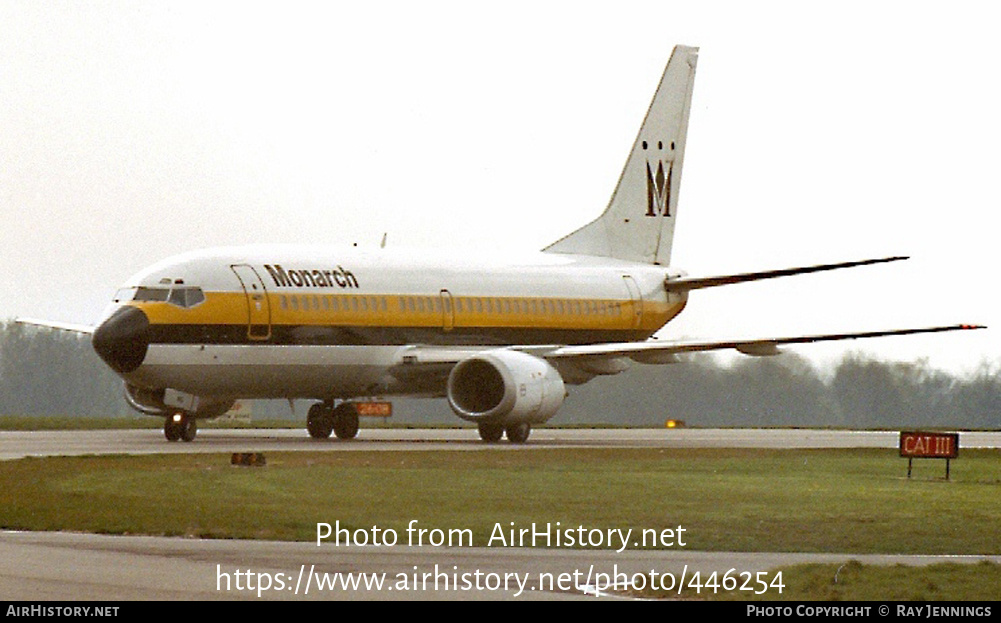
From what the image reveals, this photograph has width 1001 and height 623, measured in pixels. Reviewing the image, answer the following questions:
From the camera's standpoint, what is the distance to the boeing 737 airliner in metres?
48.3

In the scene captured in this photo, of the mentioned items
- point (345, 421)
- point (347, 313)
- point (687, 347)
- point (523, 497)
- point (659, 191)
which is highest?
point (659, 191)

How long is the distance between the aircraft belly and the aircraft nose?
297mm

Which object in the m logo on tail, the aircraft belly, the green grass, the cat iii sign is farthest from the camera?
the m logo on tail

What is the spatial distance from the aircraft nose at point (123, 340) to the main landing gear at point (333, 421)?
768 cm

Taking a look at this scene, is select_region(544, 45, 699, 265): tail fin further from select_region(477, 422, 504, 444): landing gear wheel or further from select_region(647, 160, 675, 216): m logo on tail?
select_region(477, 422, 504, 444): landing gear wheel

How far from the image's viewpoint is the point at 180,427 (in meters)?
49.6

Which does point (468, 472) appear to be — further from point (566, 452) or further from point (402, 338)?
point (402, 338)

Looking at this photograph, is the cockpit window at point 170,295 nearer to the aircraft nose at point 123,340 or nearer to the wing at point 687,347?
the aircraft nose at point 123,340

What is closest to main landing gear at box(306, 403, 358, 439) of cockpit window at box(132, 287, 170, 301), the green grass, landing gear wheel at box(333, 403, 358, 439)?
landing gear wheel at box(333, 403, 358, 439)

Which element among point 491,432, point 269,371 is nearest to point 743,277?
point 491,432

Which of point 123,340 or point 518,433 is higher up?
point 123,340

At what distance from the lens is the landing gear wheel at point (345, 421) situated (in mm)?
54125

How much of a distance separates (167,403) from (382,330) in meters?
6.06

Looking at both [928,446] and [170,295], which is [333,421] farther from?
[928,446]
